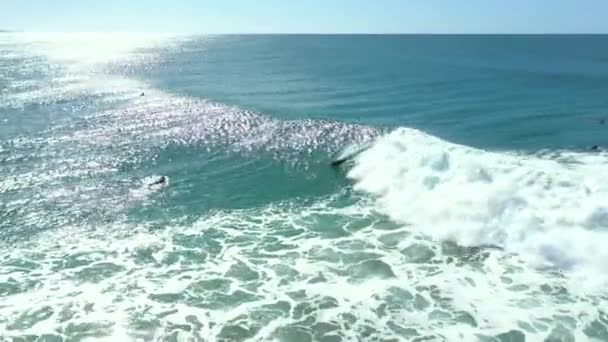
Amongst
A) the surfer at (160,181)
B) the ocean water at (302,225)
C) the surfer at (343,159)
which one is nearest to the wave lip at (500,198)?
the ocean water at (302,225)

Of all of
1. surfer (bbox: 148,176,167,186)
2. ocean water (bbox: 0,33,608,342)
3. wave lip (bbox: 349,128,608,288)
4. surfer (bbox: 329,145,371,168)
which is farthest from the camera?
surfer (bbox: 329,145,371,168)

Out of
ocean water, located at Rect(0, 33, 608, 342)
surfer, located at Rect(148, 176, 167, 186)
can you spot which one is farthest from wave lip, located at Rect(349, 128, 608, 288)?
surfer, located at Rect(148, 176, 167, 186)

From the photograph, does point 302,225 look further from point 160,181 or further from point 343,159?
point 160,181

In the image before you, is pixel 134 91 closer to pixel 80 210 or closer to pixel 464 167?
pixel 80 210

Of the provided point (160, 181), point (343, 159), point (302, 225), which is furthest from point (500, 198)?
point (160, 181)

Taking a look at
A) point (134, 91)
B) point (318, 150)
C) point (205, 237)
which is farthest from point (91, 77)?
point (205, 237)

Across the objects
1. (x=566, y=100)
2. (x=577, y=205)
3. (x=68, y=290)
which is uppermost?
(x=566, y=100)

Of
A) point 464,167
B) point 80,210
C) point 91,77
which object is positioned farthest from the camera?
point 91,77

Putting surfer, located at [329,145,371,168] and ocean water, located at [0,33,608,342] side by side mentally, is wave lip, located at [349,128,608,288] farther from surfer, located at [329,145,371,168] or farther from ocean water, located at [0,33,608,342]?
surfer, located at [329,145,371,168]
